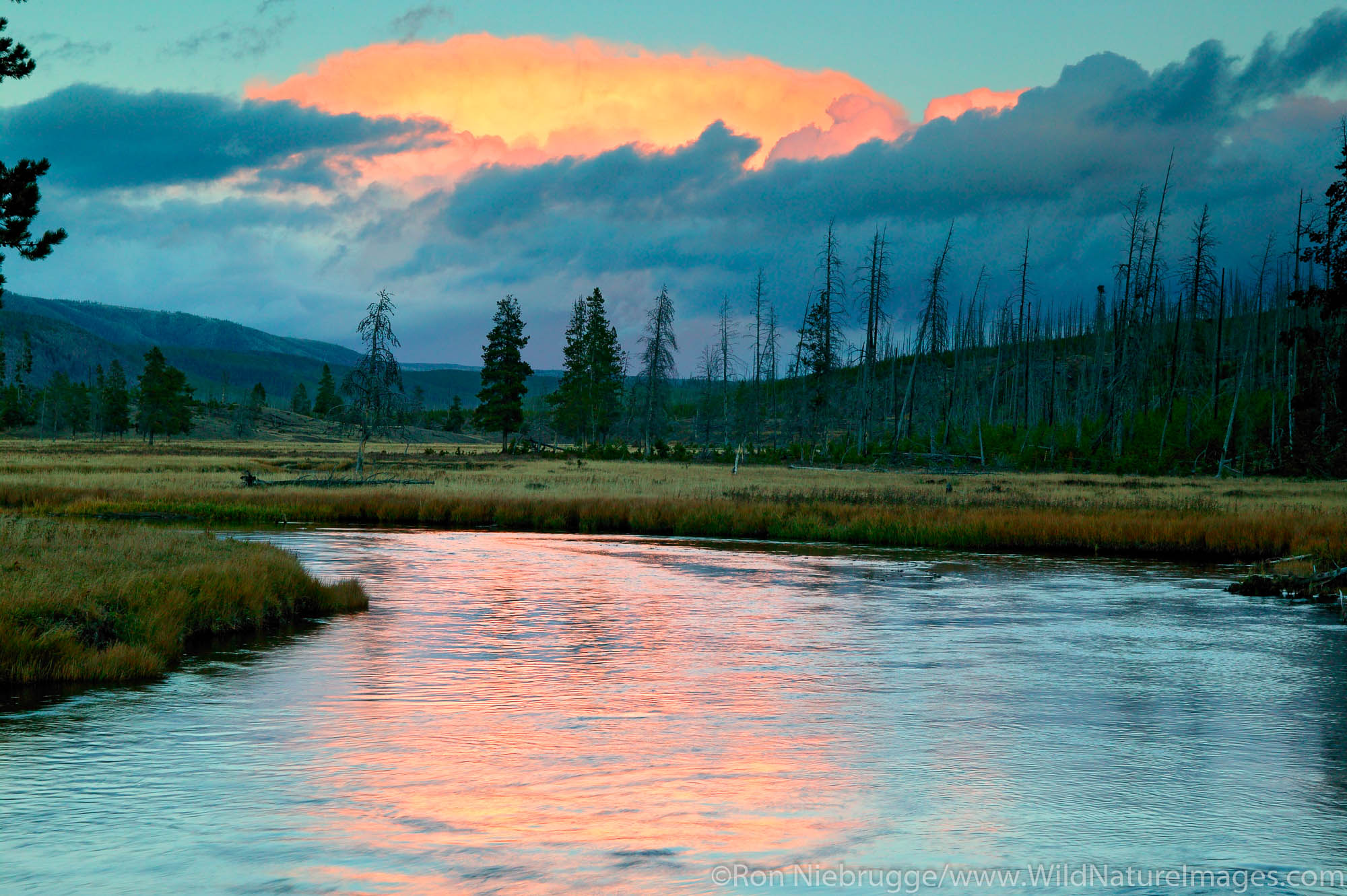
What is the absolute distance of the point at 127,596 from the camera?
14391 millimetres

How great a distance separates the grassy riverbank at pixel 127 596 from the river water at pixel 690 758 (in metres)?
0.66

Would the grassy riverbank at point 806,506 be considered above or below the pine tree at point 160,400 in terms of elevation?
below

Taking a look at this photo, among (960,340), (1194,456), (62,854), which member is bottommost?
(62,854)

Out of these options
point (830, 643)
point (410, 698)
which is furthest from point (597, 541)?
point (410, 698)

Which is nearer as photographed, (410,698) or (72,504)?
(410,698)

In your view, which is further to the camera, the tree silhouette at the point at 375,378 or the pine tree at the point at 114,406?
the pine tree at the point at 114,406

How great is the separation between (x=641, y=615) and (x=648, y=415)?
6624 cm

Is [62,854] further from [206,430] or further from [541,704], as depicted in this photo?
[206,430]

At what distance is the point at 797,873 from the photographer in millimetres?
7418

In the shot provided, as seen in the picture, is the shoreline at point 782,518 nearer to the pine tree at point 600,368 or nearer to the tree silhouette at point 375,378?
the tree silhouette at point 375,378

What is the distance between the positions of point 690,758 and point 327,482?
39.5 meters

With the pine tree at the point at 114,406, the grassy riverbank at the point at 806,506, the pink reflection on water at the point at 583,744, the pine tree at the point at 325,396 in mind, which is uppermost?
the pine tree at the point at 325,396

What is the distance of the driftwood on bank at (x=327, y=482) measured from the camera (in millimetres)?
44844

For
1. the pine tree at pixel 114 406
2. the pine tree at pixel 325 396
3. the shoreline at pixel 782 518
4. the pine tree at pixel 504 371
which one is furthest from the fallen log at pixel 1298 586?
the pine tree at pixel 325 396
